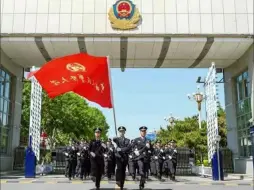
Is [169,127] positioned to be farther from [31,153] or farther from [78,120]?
[31,153]

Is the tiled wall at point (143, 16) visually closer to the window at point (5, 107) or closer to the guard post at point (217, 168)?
the window at point (5, 107)

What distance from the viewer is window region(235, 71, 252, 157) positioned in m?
18.8

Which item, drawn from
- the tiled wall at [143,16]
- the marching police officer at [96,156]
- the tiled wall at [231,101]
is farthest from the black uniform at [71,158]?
the tiled wall at [231,101]

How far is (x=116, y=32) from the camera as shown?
1673 cm

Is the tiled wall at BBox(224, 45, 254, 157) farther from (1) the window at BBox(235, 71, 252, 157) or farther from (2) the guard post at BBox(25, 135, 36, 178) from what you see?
(2) the guard post at BBox(25, 135, 36, 178)

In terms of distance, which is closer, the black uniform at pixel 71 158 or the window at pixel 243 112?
the black uniform at pixel 71 158

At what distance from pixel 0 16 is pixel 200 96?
22284 millimetres

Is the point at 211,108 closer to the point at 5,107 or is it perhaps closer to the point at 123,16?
the point at 123,16

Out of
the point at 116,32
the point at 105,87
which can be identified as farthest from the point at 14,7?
the point at 105,87

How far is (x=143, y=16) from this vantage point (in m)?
17.1

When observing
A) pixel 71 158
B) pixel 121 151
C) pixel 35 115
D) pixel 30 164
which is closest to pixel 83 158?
pixel 71 158

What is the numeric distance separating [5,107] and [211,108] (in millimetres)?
11765

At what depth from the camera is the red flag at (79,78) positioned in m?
9.52

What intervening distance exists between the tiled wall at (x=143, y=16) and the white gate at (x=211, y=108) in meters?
2.33
